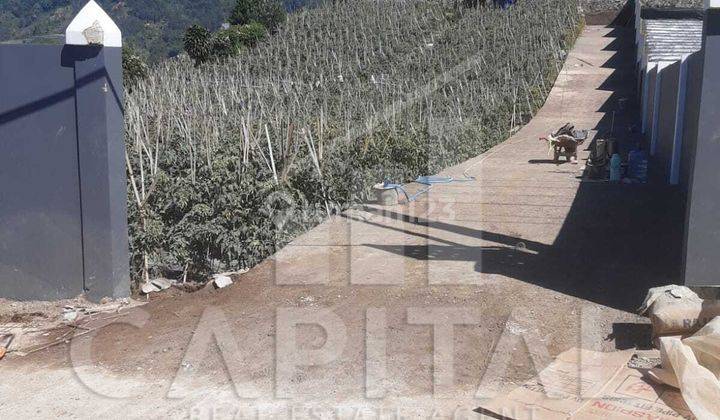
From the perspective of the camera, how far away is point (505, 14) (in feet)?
102

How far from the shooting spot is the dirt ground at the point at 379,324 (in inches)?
171

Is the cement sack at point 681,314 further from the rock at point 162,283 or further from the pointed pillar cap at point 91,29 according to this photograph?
the pointed pillar cap at point 91,29

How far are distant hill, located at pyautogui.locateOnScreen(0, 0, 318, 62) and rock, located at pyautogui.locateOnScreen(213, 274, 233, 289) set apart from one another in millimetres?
34597

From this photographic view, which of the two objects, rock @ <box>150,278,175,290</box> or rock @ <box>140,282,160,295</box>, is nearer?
rock @ <box>140,282,160,295</box>

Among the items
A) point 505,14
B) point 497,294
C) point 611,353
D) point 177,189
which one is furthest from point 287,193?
point 505,14

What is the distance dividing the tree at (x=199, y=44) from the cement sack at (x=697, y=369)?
26408 millimetres

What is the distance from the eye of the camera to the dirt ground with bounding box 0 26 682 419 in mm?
4336

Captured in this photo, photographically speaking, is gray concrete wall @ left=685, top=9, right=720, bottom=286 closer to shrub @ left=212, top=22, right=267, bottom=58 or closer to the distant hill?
shrub @ left=212, top=22, right=267, bottom=58

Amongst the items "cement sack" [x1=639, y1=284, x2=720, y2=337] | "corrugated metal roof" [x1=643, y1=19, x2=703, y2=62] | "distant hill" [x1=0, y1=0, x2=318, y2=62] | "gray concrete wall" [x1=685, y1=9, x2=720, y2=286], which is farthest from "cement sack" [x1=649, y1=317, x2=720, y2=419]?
"distant hill" [x1=0, y1=0, x2=318, y2=62]

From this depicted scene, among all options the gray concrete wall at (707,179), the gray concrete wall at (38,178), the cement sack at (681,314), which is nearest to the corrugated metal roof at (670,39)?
the gray concrete wall at (707,179)

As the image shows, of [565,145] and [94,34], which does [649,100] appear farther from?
[94,34]

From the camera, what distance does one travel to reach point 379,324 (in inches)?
207

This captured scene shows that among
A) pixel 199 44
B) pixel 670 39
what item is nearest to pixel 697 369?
pixel 670 39

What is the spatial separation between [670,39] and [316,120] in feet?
28.1
